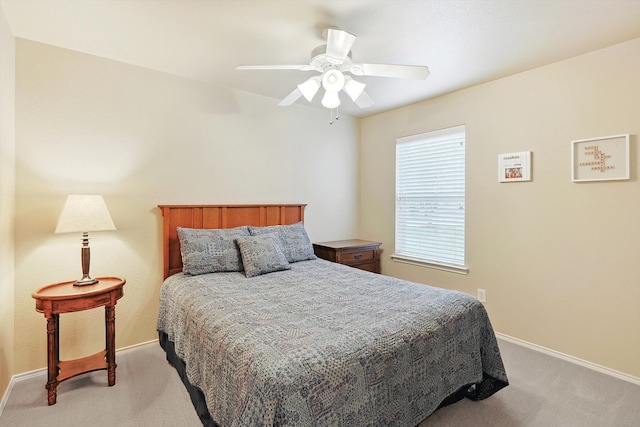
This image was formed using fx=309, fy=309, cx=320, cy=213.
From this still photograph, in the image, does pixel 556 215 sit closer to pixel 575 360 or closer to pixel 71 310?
pixel 575 360

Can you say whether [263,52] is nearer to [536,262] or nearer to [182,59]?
[182,59]

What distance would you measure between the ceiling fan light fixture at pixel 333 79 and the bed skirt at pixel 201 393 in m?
2.02

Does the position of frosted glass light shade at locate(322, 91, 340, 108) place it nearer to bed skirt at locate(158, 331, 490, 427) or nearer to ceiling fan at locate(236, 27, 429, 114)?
ceiling fan at locate(236, 27, 429, 114)

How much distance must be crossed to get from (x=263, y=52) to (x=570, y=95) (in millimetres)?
2481

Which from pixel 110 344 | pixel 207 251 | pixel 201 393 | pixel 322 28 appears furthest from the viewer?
pixel 207 251

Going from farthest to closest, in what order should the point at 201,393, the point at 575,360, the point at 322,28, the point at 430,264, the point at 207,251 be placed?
the point at 430,264 → the point at 207,251 → the point at 575,360 → the point at 322,28 → the point at 201,393

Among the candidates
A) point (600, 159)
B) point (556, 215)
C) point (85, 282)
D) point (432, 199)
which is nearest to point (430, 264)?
point (432, 199)

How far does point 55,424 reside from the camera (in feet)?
5.86

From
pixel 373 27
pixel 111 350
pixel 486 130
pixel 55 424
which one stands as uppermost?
pixel 373 27

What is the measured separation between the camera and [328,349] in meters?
1.31

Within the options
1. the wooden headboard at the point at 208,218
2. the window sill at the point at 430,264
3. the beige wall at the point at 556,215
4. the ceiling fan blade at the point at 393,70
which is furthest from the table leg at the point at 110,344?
the beige wall at the point at 556,215

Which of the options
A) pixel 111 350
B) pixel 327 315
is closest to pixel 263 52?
pixel 327 315

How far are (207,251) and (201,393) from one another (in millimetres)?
1140

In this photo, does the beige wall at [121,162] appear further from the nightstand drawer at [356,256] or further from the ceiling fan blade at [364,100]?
the ceiling fan blade at [364,100]
